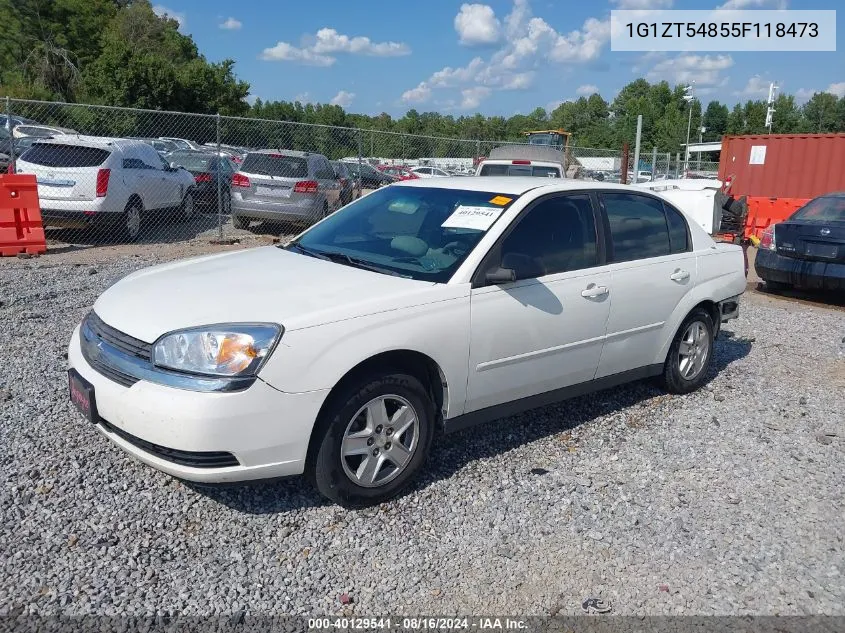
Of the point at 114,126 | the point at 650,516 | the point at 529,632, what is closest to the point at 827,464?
the point at 650,516

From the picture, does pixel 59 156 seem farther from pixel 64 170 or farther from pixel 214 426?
pixel 214 426

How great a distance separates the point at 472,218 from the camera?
4223 millimetres

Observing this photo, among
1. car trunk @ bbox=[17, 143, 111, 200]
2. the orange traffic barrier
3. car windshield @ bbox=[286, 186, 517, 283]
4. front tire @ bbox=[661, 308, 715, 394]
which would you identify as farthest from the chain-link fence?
car windshield @ bbox=[286, 186, 517, 283]

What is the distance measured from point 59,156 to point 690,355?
9.99m

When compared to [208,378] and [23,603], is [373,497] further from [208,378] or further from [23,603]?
[23,603]

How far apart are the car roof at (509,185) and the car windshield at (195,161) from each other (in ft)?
43.3

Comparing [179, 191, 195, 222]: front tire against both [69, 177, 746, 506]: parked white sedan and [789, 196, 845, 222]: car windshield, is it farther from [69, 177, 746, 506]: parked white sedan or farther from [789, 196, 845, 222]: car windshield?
[789, 196, 845, 222]: car windshield

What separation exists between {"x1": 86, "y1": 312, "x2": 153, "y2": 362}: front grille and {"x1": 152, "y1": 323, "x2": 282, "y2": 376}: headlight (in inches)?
3.1

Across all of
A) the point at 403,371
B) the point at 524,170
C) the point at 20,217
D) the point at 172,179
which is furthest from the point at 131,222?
the point at 403,371

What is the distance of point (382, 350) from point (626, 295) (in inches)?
79.3

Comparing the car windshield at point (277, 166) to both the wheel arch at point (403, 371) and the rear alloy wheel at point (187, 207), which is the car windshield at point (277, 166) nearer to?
the rear alloy wheel at point (187, 207)

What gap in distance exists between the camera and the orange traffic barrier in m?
10.0

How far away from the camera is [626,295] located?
471 cm

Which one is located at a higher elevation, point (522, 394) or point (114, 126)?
point (114, 126)
